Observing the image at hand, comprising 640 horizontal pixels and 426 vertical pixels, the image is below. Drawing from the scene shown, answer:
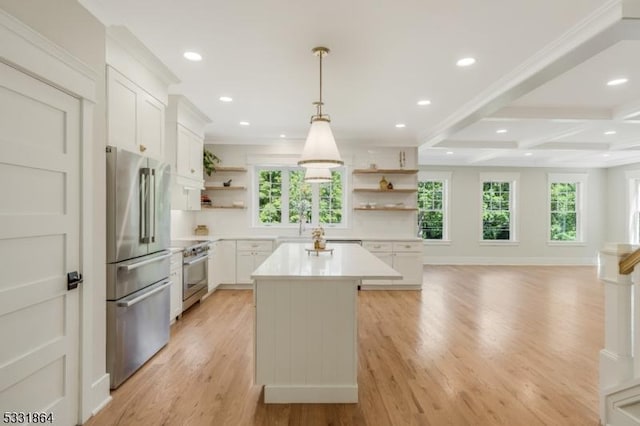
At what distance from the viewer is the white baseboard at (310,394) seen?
2.40m

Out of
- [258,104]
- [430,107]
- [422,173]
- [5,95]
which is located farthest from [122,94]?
[422,173]

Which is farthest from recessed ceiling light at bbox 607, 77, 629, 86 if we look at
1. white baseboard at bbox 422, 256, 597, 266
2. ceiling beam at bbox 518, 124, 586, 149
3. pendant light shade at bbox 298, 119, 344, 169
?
white baseboard at bbox 422, 256, 597, 266

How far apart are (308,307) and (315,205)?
4223mm

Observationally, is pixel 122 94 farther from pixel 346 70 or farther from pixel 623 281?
pixel 623 281

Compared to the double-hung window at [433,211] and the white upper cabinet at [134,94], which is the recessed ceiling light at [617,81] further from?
the double-hung window at [433,211]

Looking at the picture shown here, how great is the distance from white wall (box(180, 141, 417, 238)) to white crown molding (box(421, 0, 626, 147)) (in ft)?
7.49

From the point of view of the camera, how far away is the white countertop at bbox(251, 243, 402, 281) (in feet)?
7.66

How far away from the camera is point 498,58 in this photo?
299 cm

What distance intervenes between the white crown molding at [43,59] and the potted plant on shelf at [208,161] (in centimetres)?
366

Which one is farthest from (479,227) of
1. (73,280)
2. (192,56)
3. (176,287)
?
(73,280)

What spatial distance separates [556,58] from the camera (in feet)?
8.85

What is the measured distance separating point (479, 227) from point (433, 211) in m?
1.24

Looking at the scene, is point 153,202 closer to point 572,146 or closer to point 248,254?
point 248,254

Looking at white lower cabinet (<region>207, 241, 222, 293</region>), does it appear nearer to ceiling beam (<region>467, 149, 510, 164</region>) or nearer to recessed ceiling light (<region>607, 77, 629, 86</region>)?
recessed ceiling light (<region>607, 77, 629, 86</region>)
